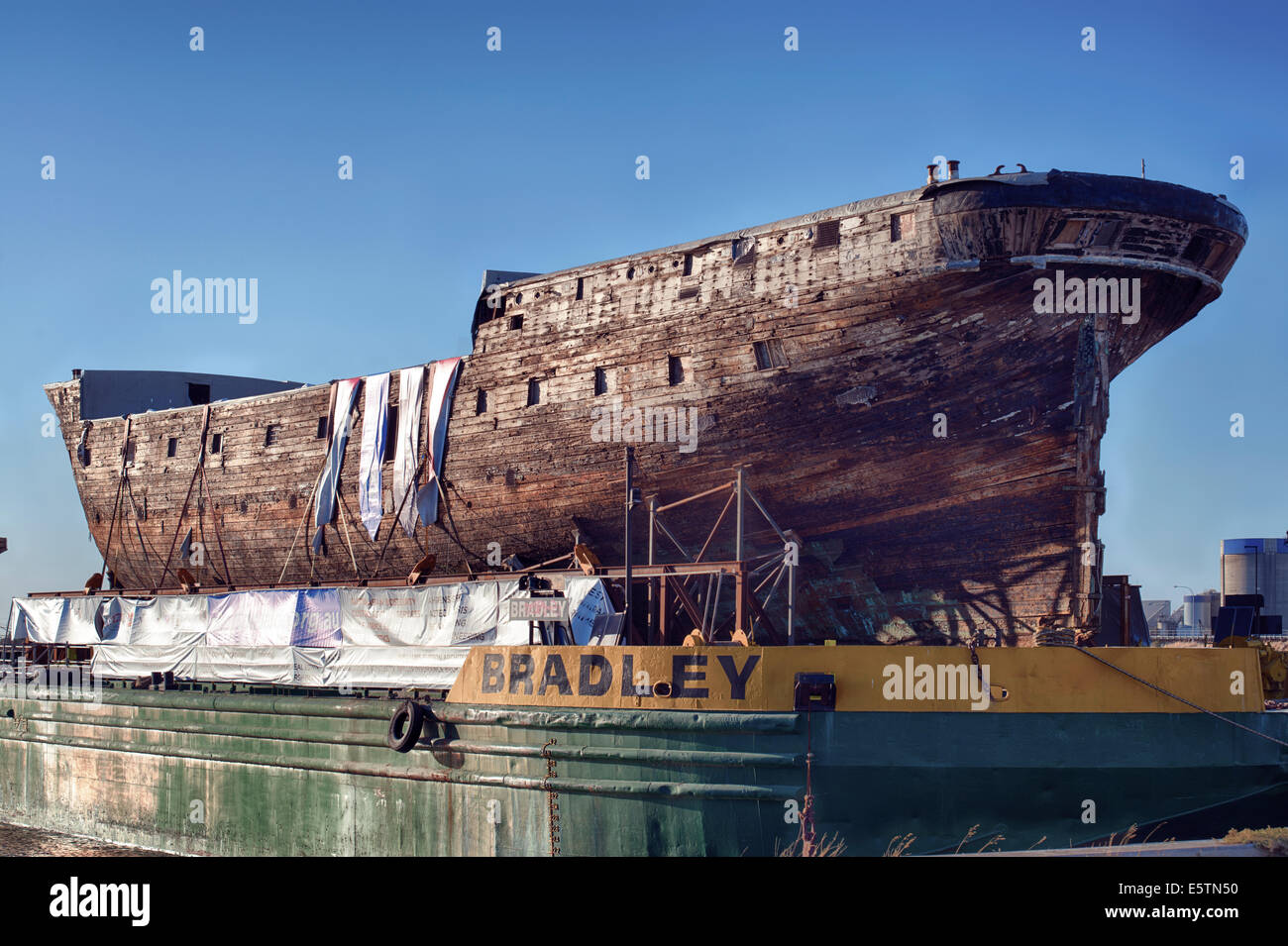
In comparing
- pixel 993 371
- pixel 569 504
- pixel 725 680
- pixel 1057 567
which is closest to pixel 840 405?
pixel 993 371

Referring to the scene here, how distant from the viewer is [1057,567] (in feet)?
61.9

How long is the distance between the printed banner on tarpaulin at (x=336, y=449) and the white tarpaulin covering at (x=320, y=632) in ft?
15.9

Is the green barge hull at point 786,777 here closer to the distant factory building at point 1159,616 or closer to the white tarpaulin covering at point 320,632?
the white tarpaulin covering at point 320,632

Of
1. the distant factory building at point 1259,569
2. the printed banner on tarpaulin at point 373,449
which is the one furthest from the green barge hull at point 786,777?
the distant factory building at point 1259,569

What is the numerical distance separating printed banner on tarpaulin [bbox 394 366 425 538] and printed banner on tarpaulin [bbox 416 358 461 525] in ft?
1.11

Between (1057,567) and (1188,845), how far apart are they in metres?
9.66

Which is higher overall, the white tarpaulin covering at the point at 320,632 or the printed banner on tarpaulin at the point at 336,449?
the printed banner on tarpaulin at the point at 336,449

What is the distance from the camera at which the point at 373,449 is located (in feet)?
85.4

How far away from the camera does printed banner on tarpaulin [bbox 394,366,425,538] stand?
82.8ft

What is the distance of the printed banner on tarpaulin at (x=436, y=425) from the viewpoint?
80.8ft

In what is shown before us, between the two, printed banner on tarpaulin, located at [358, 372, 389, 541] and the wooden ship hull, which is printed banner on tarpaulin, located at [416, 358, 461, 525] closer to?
the wooden ship hull

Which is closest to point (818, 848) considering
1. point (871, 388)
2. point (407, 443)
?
point (871, 388)
